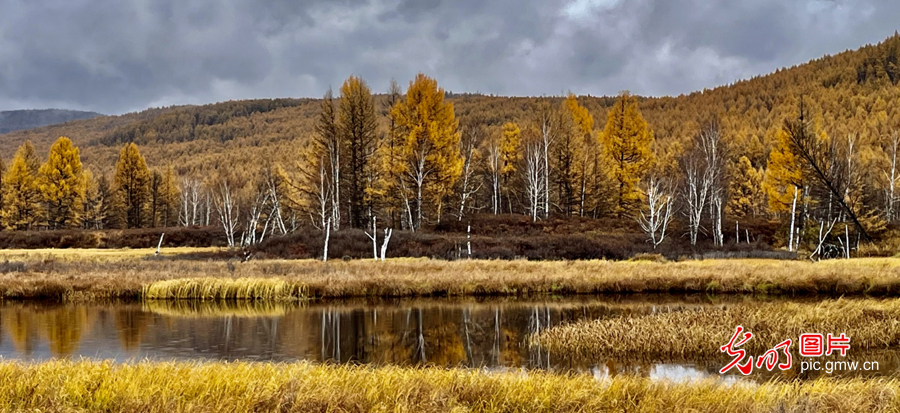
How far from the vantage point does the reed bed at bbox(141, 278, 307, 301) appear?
24298 mm

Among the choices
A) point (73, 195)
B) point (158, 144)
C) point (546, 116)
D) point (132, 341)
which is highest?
point (158, 144)

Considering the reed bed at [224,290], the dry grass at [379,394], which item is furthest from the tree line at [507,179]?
the dry grass at [379,394]

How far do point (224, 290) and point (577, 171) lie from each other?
3488cm

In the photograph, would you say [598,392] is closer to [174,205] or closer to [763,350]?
[763,350]

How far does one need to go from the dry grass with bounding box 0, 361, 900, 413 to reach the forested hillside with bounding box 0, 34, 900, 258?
1211 cm

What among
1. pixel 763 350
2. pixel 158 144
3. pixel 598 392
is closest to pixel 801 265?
pixel 763 350

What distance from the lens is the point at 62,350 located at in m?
15.1

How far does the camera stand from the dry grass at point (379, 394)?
770cm

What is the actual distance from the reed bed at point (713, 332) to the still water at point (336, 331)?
0.66 meters

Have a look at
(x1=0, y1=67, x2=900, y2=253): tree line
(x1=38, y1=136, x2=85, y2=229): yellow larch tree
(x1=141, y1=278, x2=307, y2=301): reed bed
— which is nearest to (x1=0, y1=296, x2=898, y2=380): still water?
(x1=141, y1=278, x2=307, y2=301): reed bed

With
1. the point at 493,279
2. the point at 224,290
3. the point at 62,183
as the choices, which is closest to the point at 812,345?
the point at 493,279

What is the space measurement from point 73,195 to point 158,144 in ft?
302

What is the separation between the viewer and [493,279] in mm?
26172

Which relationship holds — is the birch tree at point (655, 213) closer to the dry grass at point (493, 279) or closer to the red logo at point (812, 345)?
the dry grass at point (493, 279)
